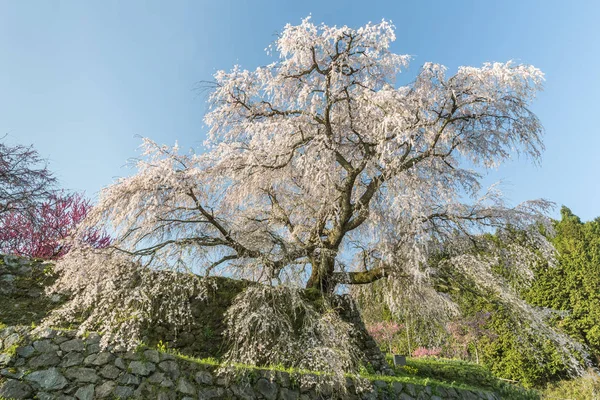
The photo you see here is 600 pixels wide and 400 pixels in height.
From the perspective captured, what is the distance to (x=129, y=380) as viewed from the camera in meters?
4.96

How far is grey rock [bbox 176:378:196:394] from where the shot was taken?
16.6 feet

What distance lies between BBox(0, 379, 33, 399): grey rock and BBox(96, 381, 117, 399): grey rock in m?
0.71

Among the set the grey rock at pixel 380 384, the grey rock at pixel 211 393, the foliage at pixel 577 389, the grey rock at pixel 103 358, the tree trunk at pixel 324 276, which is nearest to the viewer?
the grey rock at pixel 103 358

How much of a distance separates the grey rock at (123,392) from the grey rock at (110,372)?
0.56 ft

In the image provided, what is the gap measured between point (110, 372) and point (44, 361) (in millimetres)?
799

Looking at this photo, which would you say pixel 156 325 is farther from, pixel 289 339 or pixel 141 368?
pixel 289 339

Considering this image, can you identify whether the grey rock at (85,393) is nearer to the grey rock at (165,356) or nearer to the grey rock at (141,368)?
the grey rock at (141,368)

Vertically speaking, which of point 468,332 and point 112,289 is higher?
point 112,289

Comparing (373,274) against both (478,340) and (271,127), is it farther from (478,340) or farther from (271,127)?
(478,340)

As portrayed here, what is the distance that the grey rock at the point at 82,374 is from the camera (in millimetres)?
4812

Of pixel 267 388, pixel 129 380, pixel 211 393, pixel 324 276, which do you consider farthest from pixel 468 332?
pixel 129 380

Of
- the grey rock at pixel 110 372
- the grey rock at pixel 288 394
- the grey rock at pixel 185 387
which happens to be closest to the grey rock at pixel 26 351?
the grey rock at pixel 110 372

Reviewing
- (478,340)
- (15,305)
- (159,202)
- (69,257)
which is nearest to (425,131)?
(159,202)

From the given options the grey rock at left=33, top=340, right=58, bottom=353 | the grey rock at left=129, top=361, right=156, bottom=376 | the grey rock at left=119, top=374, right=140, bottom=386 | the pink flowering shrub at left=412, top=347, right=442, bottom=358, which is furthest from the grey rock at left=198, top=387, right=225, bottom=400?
the pink flowering shrub at left=412, top=347, right=442, bottom=358
